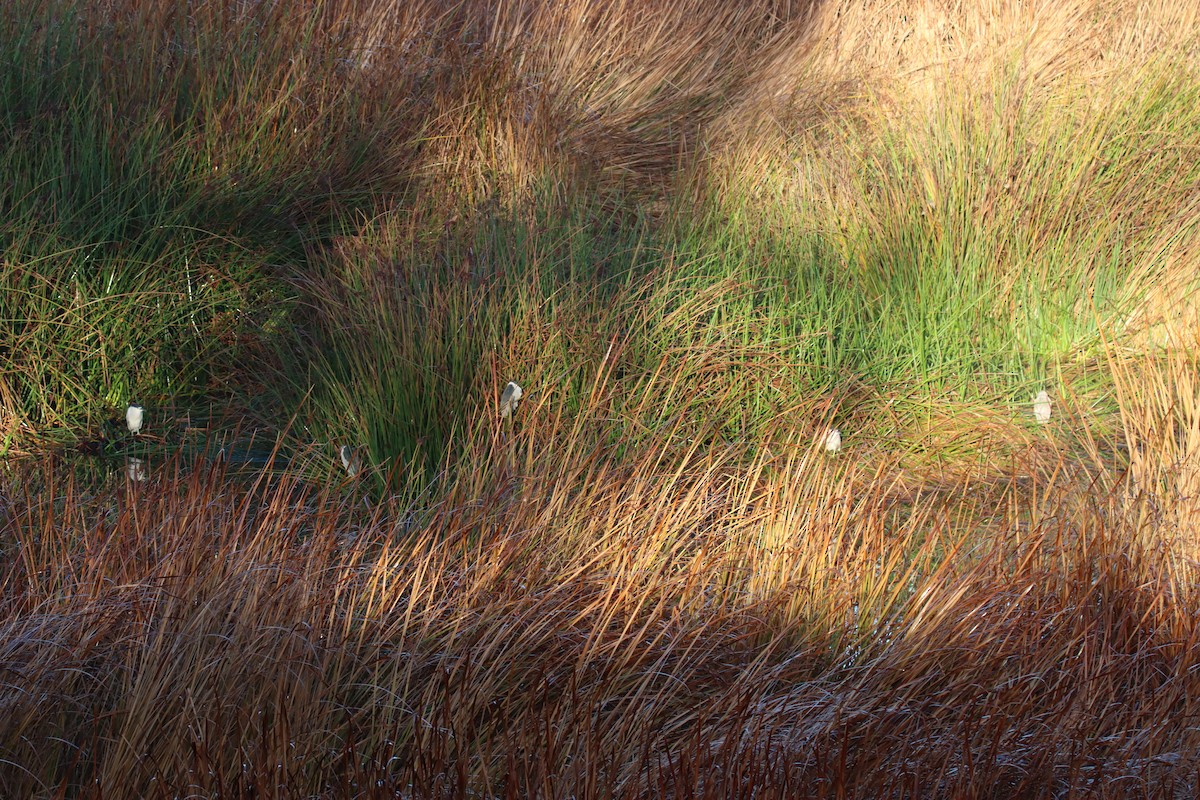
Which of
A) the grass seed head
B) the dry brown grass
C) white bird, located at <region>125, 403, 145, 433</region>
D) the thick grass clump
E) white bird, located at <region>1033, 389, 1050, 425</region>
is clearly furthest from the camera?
white bird, located at <region>1033, 389, 1050, 425</region>

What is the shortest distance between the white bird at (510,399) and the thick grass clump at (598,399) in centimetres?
3

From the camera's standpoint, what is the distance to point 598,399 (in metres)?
2.95

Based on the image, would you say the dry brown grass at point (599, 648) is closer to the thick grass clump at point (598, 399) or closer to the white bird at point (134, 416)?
the thick grass clump at point (598, 399)

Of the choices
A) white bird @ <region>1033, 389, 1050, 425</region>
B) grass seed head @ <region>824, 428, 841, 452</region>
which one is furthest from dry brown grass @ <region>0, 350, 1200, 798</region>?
white bird @ <region>1033, 389, 1050, 425</region>

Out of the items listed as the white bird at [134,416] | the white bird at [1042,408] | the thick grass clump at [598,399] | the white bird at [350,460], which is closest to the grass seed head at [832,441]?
the thick grass clump at [598,399]

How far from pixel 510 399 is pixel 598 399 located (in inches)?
8.4

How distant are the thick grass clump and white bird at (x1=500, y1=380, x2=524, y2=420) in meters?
0.03

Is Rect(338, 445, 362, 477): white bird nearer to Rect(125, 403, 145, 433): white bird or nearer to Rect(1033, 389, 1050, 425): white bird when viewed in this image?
Rect(125, 403, 145, 433): white bird

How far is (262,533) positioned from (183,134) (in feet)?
7.02

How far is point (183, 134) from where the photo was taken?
397cm

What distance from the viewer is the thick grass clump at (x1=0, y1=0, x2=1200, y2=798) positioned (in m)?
1.94

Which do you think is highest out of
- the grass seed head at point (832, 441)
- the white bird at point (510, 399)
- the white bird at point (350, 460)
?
the grass seed head at point (832, 441)

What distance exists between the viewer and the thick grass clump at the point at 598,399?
1.94m

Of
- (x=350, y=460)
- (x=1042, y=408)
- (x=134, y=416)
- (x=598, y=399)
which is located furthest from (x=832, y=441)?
(x=134, y=416)
